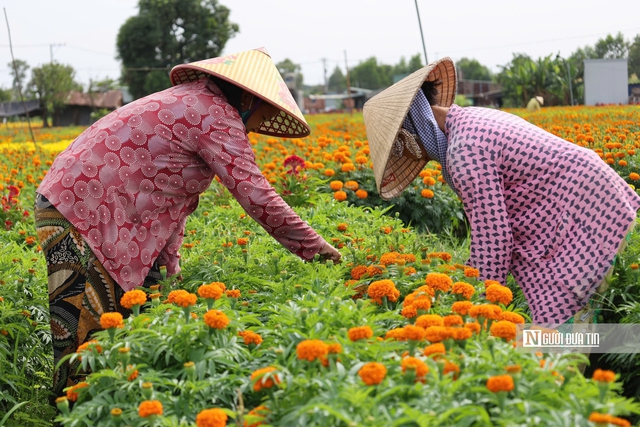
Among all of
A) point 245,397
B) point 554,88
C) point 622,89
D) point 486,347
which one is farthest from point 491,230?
point 554,88

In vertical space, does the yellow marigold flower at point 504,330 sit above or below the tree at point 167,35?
below

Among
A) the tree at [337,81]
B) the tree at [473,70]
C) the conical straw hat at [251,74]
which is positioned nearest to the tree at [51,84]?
the tree at [473,70]

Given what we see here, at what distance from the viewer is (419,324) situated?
1.72m

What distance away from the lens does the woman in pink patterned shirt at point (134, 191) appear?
8.46ft

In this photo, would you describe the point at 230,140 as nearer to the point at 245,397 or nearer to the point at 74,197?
the point at 74,197

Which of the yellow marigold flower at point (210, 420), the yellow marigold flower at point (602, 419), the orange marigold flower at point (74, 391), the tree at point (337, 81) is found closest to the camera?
the yellow marigold flower at point (602, 419)

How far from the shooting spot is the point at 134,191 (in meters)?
2.62

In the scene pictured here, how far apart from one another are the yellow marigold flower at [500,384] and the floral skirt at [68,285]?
1.70 meters

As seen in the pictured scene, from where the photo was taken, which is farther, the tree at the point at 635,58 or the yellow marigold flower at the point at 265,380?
the tree at the point at 635,58

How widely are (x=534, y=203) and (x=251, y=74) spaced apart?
1.19 meters

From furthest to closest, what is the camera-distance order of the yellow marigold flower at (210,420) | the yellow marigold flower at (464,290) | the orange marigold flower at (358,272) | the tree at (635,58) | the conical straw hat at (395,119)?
the tree at (635,58) < the conical straw hat at (395,119) < the orange marigold flower at (358,272) < the yellow marigold flower at (464,290) < the yellow marigold flower at (210,420)

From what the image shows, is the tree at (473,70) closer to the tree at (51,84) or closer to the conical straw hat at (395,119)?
the tree at (51,84)

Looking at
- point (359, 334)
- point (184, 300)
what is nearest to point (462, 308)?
point (359, 334)

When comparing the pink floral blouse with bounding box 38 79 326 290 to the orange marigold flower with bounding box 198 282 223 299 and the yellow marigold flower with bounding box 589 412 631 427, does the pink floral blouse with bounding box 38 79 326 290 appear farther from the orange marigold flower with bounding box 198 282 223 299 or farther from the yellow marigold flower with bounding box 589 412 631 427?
the yellow marigold flower with bounding box 589 412 631 427
